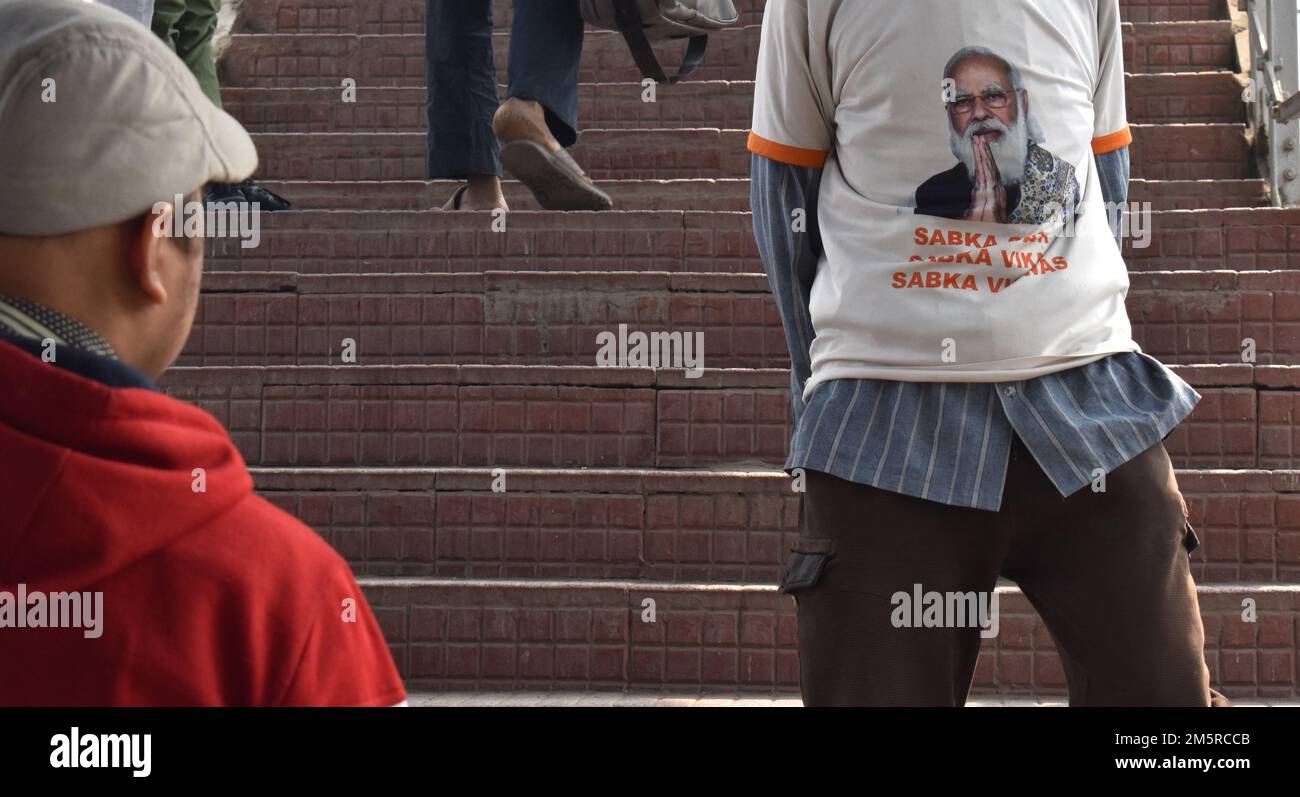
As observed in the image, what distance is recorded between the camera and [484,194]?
5238 mm

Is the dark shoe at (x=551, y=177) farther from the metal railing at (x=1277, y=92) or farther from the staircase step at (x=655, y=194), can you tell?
the metal railing at (x=1277, y=92)

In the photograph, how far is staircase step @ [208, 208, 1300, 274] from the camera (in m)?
4.71

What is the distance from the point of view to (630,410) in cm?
421

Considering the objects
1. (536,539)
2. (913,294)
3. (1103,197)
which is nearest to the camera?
(913,294)

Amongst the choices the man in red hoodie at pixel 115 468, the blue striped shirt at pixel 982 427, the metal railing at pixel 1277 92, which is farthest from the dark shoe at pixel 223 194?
the man in red hoodie at pixel 115 468

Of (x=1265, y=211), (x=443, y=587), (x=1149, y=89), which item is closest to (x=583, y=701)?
(x=443, y=587)

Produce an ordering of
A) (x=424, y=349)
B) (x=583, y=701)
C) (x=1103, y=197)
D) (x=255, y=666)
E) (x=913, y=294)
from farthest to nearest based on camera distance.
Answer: (x=424, y=349), (x=583, y=701), (x=1103, y=197), (x=913, y=294), (x=255, y=666)

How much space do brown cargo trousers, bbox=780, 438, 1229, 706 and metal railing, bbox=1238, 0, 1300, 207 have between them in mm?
3611

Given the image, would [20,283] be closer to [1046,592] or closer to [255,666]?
[255,666]

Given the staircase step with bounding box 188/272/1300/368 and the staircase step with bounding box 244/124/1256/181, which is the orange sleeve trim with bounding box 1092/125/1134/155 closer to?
the staircase step with bounding box 188/272/1300/368

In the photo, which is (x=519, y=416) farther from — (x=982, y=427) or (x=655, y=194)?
(x=982, y=427)

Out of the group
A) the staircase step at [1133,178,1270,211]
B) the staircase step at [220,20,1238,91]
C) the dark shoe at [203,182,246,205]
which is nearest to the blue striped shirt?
the staircase step at [1133,178,1270,211]

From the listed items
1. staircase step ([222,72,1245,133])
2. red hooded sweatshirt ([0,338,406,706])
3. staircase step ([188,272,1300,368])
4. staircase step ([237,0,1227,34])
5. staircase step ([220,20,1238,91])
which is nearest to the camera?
red hooded sweatshirt ([0,338,406,706])

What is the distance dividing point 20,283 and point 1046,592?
1279mm
